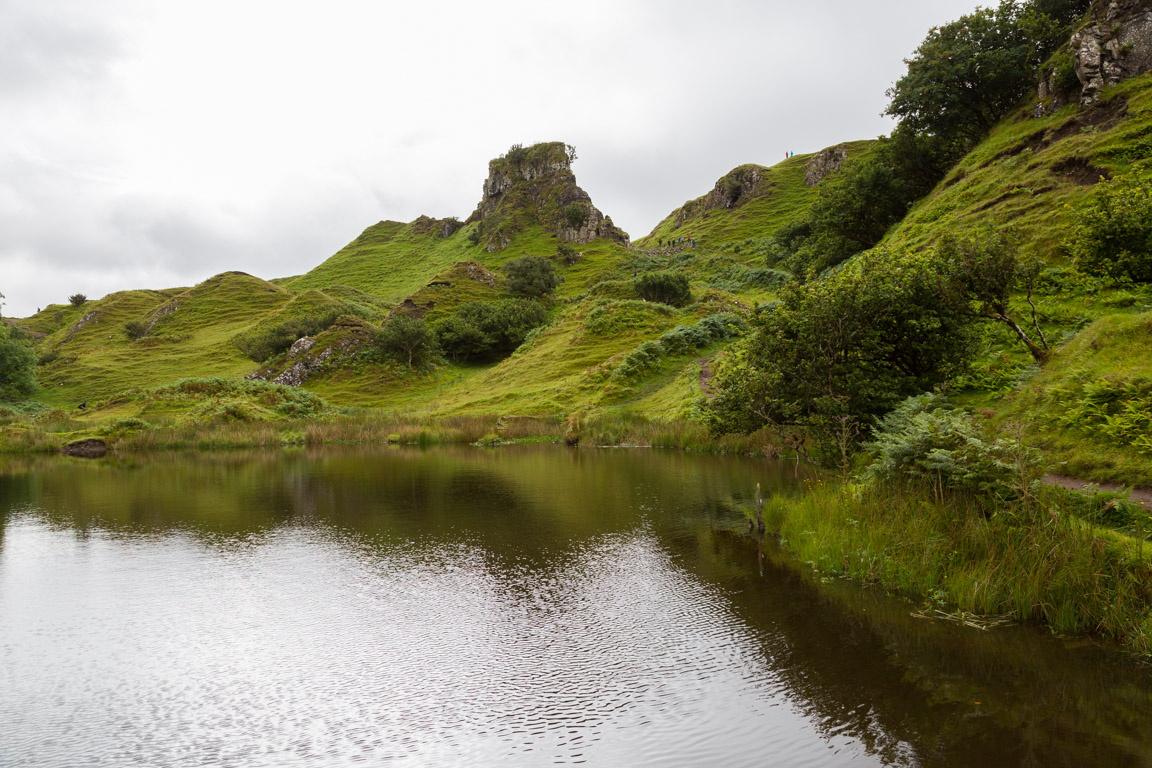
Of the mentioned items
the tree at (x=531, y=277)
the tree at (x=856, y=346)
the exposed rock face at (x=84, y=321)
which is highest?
the tree at (x=531, y=277)

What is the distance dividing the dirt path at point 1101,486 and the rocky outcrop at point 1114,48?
3570cm

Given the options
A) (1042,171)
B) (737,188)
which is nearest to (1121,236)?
(1042,171)

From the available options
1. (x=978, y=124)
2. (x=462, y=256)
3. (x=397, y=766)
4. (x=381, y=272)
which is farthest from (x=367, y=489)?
(x=381, y=272)

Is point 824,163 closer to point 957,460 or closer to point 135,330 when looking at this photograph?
point 135,330

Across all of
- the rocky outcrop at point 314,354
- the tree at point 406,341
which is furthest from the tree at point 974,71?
the rocky outcrop at point 314,354

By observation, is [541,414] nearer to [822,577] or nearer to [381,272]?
[822,577]

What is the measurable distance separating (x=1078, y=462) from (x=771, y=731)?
10.3 m

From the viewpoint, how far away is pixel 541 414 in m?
51.7

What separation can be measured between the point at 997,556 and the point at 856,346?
995 centimetres

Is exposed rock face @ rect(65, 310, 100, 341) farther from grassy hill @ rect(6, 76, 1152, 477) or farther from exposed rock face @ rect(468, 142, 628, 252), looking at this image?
exposed rock face @ rect(468, 142, 628, 252)

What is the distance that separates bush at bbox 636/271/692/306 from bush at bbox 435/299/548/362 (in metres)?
17.3

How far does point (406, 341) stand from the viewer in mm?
79562

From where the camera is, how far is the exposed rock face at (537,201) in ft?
441

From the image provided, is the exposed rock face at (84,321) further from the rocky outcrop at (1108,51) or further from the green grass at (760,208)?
the rocky outcrop at (1108,51)
